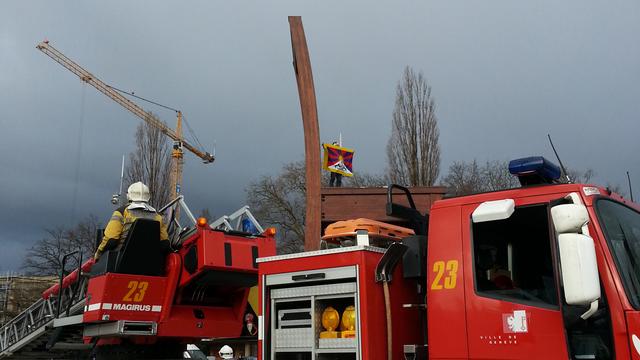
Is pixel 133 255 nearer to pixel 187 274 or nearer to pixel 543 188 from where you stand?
pixel 187 274

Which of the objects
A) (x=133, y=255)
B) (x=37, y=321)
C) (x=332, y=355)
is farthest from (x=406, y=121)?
(x=332, y=355)

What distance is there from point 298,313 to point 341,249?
0.66 metres

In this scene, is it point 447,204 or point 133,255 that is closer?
point 447,204

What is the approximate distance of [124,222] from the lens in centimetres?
632

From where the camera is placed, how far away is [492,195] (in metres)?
4.02

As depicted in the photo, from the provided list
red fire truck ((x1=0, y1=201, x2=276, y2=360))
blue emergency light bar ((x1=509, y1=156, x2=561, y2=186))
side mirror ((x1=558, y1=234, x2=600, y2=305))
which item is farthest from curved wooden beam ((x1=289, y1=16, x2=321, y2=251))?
side mirror ((x1=558, y1=234, x2=600, y2=305))

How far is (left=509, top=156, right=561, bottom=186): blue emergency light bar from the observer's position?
13.3 feet

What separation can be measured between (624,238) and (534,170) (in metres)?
0.78

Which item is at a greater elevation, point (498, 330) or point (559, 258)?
point (559, 258)

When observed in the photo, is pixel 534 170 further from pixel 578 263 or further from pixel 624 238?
pixel 578 263

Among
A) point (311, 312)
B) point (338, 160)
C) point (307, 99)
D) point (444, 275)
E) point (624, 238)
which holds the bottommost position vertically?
point (311, 312)

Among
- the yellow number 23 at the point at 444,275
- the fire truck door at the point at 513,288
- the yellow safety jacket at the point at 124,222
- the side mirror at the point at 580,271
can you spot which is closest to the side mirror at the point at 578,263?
the side mirror at the point at 580,271

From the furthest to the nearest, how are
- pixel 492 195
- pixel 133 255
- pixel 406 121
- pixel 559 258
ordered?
pixel 406 121
pixel 133 255
pixel 492 195
pixel 559 258

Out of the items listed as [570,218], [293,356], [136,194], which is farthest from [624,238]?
[136,194]
